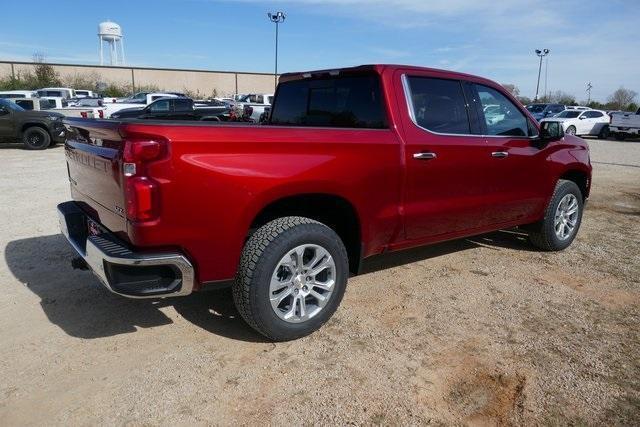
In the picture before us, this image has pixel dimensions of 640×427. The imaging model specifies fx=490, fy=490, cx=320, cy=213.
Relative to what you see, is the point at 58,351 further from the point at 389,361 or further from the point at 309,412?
the point at 389,361

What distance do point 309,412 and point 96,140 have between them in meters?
2.12

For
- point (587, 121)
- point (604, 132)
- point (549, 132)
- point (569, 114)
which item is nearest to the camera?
point (549, 132)

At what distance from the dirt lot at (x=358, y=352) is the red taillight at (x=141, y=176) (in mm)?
1039

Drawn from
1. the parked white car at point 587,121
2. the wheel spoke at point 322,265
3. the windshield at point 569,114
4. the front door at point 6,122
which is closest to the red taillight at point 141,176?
the wheel spoke at point 322,265

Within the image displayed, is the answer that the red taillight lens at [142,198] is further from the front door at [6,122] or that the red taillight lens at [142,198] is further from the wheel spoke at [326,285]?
the front door at [6,122]

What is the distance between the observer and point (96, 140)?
3.13 metres

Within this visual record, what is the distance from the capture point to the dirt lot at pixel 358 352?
264cm

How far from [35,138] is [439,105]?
1413cm

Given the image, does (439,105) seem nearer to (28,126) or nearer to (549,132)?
(549,132)

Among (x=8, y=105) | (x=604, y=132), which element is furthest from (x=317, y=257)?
(x=604, y=132)

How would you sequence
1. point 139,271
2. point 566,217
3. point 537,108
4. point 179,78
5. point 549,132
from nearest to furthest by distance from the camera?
1. point 139,271
2. point 549,132
3. point 566,217
4. point 537,108
5. point 179,78

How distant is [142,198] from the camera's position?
8.74 ft

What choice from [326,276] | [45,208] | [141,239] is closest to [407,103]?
[326,276]

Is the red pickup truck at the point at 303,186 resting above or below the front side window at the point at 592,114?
below
